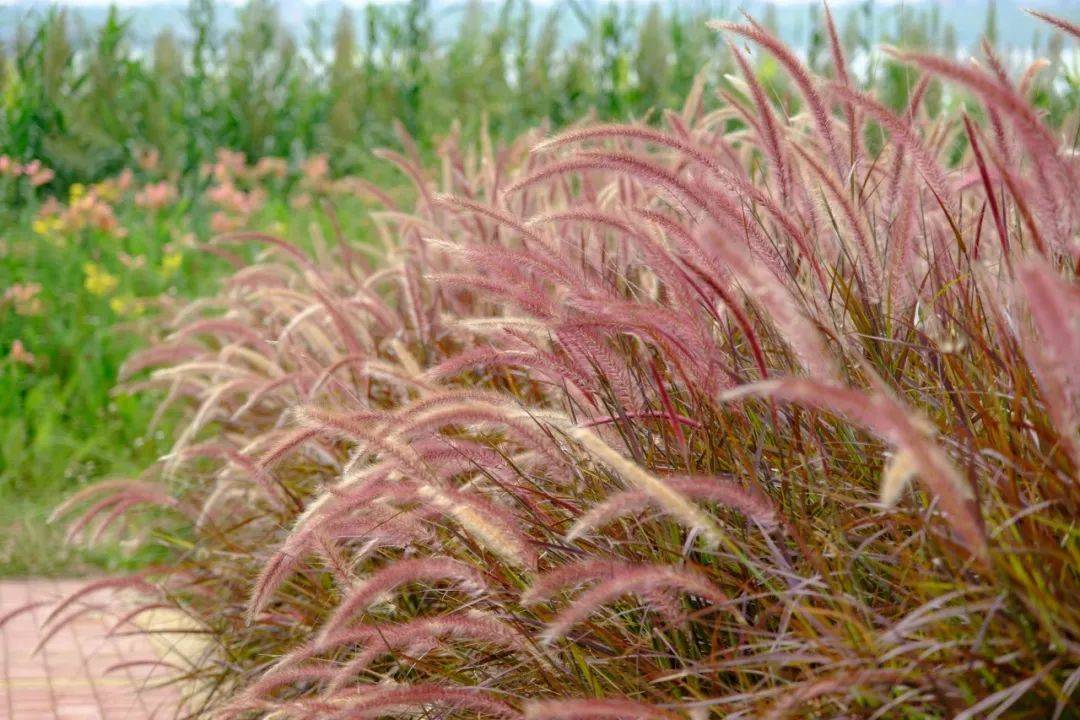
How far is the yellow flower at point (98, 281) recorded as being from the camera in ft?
21.8

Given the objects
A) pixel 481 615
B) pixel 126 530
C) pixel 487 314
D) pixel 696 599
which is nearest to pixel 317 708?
pixel 481 615

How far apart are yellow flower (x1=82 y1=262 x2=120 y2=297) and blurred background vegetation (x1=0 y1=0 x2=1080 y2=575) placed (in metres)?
0.02

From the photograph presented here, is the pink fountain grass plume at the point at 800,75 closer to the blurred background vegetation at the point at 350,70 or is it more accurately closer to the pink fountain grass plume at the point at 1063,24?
the pink fountain grass plume at the point at 1063,24

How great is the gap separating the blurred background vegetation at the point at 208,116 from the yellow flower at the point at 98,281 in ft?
0.06

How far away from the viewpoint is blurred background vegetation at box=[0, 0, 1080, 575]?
6246 millimetres

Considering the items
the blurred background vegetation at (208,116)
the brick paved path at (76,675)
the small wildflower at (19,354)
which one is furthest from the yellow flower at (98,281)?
the brick paved path at (76,675)

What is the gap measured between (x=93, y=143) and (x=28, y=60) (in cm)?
86

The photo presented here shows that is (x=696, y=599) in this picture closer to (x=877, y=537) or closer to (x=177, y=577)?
(x=877, y=537)

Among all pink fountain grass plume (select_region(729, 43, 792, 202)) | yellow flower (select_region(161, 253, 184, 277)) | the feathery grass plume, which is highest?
pink fountain grass plume (select_region(729, 43, 792, 202))

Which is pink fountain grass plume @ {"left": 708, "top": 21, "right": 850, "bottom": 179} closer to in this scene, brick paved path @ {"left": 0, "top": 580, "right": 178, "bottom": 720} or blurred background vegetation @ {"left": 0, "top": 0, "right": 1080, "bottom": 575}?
brick paved path @ {"left": 0, "top": 580, "right": 178, "bottom": 720}

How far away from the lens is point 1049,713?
164cm

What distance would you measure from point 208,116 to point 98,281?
3.71m

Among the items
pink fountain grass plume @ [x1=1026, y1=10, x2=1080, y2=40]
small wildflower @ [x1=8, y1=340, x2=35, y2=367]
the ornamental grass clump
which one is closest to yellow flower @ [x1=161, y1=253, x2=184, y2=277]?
small wildflower @ [x1=8, y1=340, x2=35, y2=367]

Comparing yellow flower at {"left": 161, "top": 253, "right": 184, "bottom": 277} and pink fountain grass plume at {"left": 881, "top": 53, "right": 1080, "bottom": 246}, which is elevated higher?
Answer: pink fountain grass plume at {"left": 881, "top": 53, "right": 1080, "bottom": 246}
